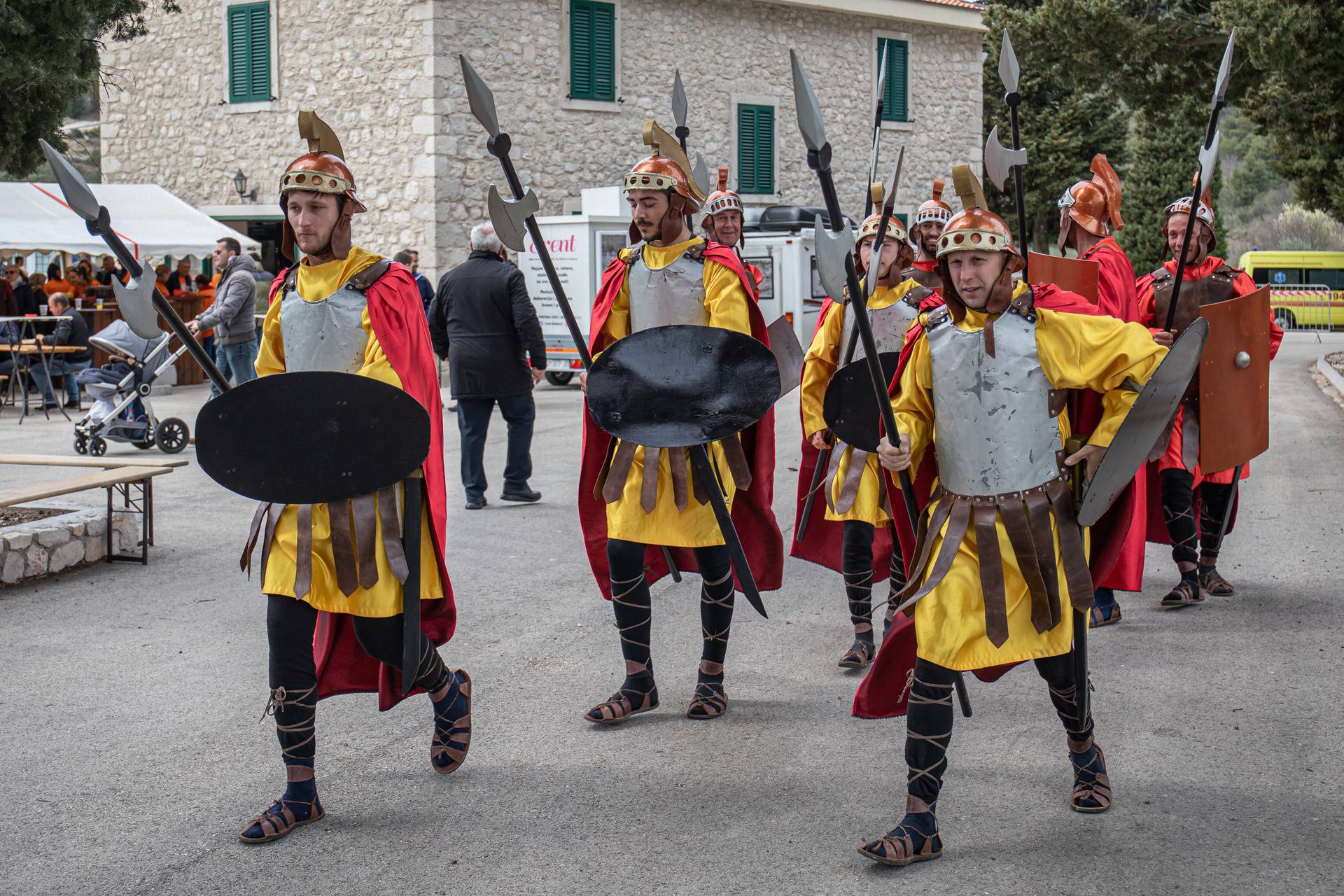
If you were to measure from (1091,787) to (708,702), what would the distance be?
1.43 metres

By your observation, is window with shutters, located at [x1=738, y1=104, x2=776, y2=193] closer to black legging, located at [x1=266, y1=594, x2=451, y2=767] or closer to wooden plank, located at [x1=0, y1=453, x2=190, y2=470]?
wooden plank, located at [x1=0, y1=453, x2=190, y2=470]

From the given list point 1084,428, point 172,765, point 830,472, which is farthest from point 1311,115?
point 172,765

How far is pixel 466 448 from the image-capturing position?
9758 millimetres

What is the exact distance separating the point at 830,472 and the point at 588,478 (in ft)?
3.68

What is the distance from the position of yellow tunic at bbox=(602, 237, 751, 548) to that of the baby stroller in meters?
8.21

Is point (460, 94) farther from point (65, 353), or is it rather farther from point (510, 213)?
point (510, 213)

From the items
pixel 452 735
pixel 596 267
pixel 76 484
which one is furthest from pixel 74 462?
pixel 596 267

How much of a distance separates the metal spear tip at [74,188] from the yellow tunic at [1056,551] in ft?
7.41

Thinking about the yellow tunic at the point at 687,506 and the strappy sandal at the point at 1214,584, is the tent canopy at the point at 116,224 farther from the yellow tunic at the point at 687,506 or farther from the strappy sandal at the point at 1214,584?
the yellow tunic at the point at 687,506

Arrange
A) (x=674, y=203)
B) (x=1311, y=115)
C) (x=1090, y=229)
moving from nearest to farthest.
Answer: (x=674, y=203), (x=1090, y=229), (x=1311, y=115)

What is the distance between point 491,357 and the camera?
9.78 meters

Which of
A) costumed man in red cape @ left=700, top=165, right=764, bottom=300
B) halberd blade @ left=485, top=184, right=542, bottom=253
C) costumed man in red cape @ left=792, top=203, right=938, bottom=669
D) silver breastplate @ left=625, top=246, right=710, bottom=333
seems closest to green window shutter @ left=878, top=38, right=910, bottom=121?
costumed man in red cape @ left=700, top=165, right=764, bottom=300

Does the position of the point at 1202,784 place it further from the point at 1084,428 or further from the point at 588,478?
A: the point at 588,478

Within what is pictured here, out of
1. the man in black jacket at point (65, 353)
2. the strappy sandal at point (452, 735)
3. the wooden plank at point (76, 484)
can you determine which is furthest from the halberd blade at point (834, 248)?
the man in black jacket at point (65, 353)
